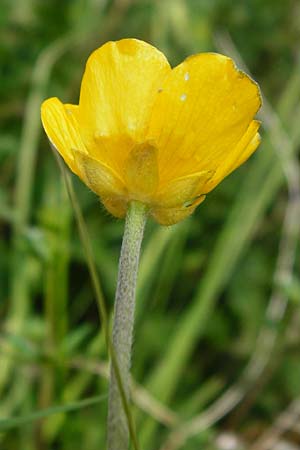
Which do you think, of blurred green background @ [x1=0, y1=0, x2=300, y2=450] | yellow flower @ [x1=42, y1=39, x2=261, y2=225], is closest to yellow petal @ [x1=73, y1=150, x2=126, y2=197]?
yellow flower @ [x1=42, y1=39, x2=261, y2=225]

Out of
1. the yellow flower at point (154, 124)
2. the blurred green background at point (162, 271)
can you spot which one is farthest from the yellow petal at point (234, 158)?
the blurred green background at point (162, 271)

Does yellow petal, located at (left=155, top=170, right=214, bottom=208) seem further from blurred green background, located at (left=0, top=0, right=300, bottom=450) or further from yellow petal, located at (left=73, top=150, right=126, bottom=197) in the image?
blurred green background, located at (left=0, top=0, right=300, bottom=450)

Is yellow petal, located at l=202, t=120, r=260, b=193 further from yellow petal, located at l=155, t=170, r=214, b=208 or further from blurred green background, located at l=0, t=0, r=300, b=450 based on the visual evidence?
blurred green background, located at l=0, t=0, r=300, b=450

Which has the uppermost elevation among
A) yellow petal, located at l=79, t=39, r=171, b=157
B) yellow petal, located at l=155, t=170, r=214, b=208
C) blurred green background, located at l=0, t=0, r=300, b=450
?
yellow petal, located at l=79, t=39, r=171, b=157

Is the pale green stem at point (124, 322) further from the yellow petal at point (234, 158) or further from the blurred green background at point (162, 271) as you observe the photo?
the blurred green background at point (162, 271)

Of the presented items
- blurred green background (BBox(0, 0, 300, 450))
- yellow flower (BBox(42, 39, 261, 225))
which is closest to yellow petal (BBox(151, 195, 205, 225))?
yellow flower (BBox(42, 39, 261, 225))

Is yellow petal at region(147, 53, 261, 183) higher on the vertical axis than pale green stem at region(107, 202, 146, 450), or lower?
higher

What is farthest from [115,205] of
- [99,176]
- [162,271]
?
[162,271]

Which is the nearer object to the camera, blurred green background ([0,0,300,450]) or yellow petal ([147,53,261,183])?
yellow petal ([147,53,261,183])
